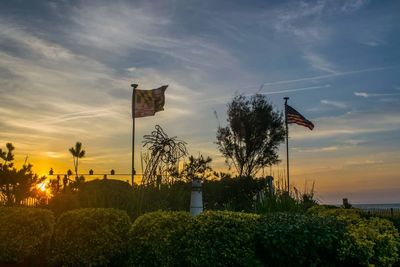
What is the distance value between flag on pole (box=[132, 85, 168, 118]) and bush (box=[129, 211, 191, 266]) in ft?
55.6

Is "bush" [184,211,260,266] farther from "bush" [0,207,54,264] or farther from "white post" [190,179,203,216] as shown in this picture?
"bush" [0,207,54,264]

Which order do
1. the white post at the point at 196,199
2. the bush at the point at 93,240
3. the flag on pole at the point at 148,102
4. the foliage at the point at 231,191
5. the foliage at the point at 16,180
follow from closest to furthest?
1. the bush at the point at 93,240
2. the white post at the point at 196,199
3. the foliage at the point at 231,191
4. the foliage at the point at 16,180
5. the flag on pole at the point at 148,102

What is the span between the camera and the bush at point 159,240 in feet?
33.0

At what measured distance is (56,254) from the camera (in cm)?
1150

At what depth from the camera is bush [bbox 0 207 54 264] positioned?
41.0 feet

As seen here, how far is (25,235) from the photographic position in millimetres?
12578

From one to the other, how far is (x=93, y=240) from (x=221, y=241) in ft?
9.42

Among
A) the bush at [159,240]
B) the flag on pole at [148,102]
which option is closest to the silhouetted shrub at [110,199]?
the bush at [159,240]

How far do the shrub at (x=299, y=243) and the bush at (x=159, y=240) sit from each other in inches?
59.3

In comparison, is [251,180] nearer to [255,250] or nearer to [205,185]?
[205,185]

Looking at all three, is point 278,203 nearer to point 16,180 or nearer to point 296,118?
point 16,180

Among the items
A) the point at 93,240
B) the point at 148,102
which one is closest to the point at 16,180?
the point at 148,102

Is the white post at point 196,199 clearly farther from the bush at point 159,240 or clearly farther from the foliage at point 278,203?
the foliage at point 278,203

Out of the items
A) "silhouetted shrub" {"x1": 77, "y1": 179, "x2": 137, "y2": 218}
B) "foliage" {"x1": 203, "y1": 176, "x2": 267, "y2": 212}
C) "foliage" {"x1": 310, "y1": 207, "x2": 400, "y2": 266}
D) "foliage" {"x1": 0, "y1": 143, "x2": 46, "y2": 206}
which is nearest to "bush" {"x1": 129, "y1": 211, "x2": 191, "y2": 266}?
"silhouetted shrub" {"x1": 77, "y1": 179, "x2": 137, "y2": 218}
